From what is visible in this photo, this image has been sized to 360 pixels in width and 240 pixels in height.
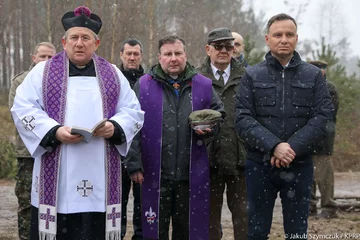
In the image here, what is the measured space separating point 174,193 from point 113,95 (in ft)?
4.07

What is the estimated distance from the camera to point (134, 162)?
522 centimetres

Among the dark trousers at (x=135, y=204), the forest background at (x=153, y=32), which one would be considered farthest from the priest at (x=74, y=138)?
the forest background at (x=153, y=32)

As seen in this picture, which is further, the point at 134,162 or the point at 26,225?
the point at 26,225

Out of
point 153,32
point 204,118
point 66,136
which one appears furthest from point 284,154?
point 153,32

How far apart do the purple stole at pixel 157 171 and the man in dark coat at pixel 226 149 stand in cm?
38

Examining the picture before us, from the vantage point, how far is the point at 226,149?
5746mm

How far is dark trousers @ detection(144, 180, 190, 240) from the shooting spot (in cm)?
532

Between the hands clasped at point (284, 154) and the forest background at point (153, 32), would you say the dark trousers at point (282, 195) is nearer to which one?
the hands clasped at point (284, 154)

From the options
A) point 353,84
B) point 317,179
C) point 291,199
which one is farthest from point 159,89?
point 353,84

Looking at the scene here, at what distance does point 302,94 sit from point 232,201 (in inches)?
63.3

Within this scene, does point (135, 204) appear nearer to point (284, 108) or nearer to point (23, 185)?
point (23, 185)

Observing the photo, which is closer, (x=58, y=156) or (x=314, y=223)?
(x=58, y=156)

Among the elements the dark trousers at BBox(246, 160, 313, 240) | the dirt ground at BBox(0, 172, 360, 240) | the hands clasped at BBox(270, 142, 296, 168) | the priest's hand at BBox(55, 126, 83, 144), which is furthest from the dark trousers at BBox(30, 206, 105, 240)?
the dirt ground at BBox(0, 172, 360, 240)

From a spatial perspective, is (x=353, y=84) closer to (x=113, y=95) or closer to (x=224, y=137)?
(x=224, y=137)
